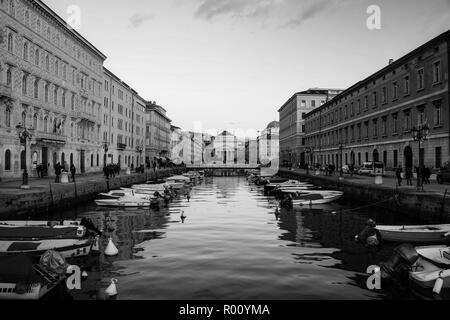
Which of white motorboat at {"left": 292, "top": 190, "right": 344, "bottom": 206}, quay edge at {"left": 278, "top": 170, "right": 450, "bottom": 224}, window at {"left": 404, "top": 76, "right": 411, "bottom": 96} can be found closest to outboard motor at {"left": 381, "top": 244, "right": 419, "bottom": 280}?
quay edge at {"left": 278, "top": 170, "right": 450, "bottom": 224}

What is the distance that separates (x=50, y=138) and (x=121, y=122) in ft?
110

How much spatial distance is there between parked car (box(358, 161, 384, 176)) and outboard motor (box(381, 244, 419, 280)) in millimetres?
35278

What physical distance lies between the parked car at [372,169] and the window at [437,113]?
1019 centimetres

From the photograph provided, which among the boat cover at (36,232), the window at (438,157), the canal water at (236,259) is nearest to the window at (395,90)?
the window at (438,157)

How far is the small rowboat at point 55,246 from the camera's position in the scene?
1439 cm

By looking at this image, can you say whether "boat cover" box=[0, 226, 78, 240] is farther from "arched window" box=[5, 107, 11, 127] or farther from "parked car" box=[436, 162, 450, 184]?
"parked car" box=[436, 162, 450, 184]

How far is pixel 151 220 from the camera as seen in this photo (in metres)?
26.6

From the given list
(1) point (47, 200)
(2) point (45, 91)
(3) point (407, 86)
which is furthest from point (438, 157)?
(2) point (45, 91)

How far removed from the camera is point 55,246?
48.9 ft

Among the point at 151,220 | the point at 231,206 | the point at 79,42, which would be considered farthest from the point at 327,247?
the point at 79,42

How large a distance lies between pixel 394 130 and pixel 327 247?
3400cm

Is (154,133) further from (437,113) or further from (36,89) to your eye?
A: (437,113)
